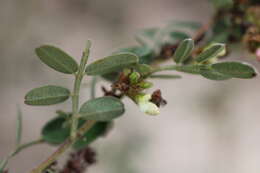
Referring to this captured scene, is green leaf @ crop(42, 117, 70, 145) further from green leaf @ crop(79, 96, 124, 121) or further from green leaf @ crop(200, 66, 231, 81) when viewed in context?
green leaf @ crop(200, 66, 231, 81)

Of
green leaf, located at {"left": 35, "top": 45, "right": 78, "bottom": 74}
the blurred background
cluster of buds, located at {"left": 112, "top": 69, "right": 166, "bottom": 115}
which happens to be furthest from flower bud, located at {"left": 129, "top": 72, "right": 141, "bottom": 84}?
the blurred background

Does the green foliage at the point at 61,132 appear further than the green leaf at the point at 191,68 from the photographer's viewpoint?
Yes

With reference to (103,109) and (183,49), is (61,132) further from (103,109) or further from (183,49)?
(183,49)

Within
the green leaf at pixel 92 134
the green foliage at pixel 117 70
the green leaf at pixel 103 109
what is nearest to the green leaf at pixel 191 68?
the green foliage at pixel 117 70

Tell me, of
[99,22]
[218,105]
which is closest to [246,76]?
[218,105]

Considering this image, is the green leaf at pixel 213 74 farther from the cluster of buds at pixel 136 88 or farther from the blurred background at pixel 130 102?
the blurred background at pixel 130 102

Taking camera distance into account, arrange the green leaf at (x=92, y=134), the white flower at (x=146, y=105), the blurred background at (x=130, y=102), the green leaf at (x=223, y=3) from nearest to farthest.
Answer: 1. the white flower at (x=146, y=105)
2. the green leaf at (x=92, y=134)
3. the green leaf at (x=223, y=3)
4. the blurred background at (x=130, y=102)

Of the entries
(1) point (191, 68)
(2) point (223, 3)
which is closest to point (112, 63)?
(1) point (191, 68)
